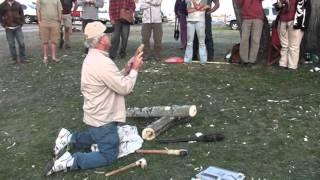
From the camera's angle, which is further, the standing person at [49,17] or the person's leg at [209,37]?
the standing person at [49,17]

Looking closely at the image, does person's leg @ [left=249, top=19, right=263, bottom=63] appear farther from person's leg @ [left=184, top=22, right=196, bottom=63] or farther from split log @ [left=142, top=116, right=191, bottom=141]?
split log @ [left=142, top=116, right=191, bottom=141]

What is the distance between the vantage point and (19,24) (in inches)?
504

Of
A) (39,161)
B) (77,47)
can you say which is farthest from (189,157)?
(77,47)

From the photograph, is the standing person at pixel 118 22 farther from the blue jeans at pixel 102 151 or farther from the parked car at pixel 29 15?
the parked car at pixel 29 15

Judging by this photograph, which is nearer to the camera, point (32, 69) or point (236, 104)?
point (236, 104)

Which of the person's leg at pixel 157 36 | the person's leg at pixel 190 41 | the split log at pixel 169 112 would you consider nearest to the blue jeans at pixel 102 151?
the split log at pixel 169 112

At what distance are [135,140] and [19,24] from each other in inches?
296

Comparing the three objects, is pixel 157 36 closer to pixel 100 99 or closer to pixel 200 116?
pixel 200 116

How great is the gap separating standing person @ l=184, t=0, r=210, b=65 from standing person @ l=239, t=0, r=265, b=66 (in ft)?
2.64

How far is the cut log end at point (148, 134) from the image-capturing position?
646 cm

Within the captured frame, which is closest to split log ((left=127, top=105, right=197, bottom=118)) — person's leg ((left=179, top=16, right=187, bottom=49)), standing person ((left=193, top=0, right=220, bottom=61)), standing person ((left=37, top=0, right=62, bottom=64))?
standing person ((left=193, top=0, right=220, bottom=61))

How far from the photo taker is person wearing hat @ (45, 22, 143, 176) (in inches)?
220

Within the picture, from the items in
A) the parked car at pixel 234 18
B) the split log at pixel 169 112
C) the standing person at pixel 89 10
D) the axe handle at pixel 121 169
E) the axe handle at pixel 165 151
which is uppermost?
the standing person at pixel 89 10

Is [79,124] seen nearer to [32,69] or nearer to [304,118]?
[304,118]
